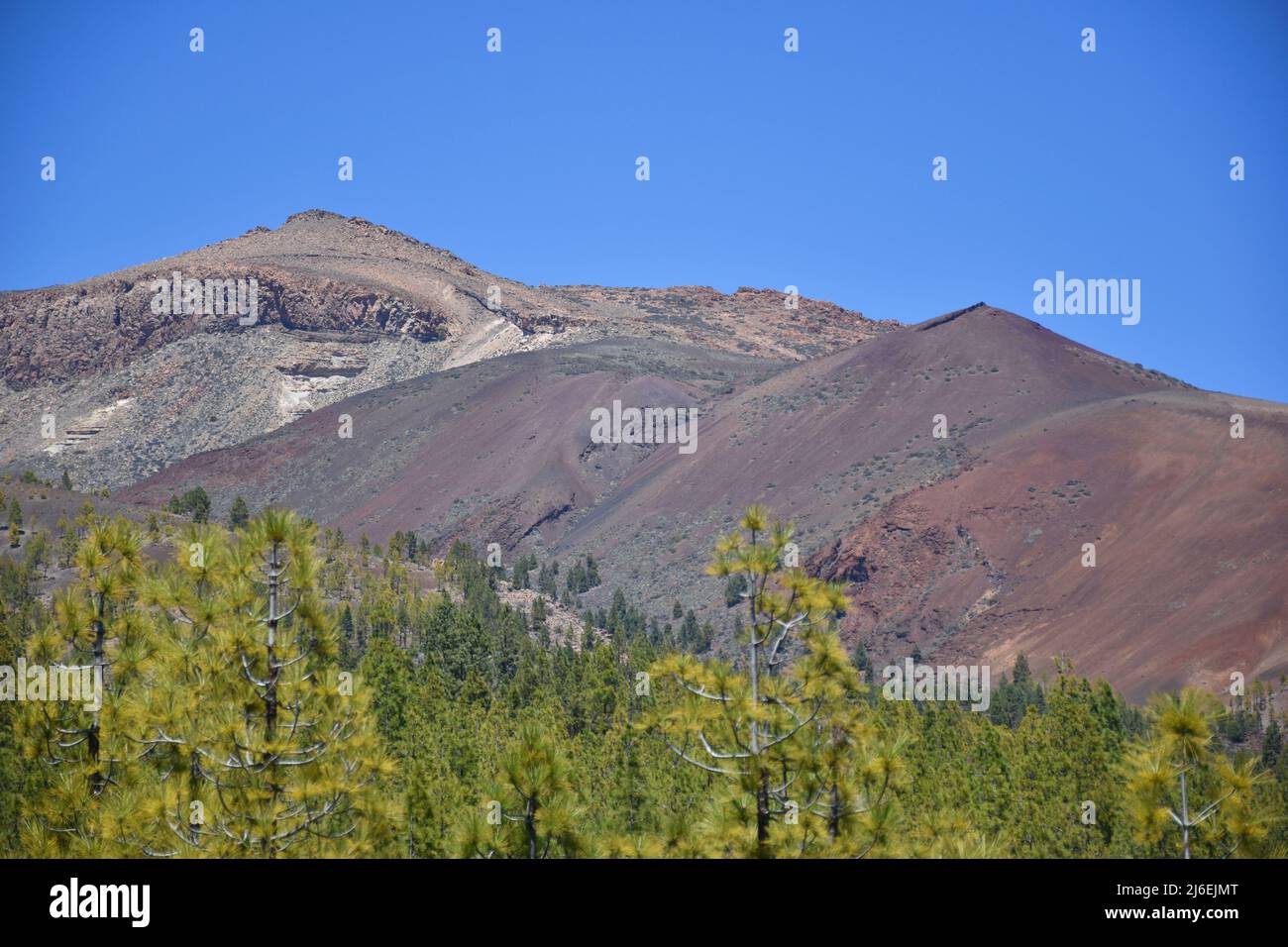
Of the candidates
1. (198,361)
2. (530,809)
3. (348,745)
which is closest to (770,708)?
(530,809)

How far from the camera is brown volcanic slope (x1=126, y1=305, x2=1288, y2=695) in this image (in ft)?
276

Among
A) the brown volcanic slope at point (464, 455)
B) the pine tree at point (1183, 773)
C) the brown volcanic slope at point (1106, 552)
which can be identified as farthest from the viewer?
the brown volcanic slope at point (464, 455)

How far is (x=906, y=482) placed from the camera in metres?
110

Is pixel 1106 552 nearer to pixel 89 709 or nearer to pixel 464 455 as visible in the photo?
pixel 464 455

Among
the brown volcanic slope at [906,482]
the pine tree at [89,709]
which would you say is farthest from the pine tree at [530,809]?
the brown volcanic slope at [906,482]

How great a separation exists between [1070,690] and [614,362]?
416 ft

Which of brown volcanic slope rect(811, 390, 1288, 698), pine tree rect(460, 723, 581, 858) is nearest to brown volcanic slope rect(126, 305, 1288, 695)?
brown volcanic slope rect(811, 390, 1288, 698)

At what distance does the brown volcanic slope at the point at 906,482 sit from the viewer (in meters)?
84.0

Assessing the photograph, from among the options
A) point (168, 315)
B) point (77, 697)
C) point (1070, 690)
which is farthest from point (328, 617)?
point (168, 315)

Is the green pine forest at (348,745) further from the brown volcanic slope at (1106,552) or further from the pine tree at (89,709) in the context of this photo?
the brown volcanic slope at (1106,552)

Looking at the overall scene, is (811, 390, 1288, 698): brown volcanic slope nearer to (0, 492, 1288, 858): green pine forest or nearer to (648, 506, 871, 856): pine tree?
(0, 492, 1288, 858): green pine forest

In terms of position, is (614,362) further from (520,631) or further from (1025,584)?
(520,631)

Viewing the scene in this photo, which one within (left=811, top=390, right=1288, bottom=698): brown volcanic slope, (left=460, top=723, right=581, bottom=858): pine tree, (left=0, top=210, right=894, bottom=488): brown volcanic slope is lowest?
(left=460, top=723, right=581, bottom=858): pine tree

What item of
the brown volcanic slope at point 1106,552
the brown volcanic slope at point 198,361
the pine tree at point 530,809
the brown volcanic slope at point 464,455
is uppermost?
the brown volcanic slope at point 198,361
